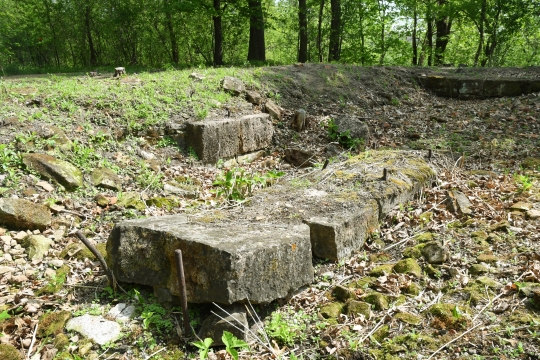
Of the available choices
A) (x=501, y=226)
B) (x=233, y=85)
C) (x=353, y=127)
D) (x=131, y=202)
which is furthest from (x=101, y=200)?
(x=353, y=127)

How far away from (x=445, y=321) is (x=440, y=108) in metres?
7.10

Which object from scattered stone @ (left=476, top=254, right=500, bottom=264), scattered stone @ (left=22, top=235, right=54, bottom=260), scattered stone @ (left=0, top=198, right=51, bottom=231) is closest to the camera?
scattered stone @ (left=476, top=254, right=500, bottom=264)

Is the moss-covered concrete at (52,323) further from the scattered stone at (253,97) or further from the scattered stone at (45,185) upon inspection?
the scattered stone at (253,97)

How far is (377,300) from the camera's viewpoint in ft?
10.1

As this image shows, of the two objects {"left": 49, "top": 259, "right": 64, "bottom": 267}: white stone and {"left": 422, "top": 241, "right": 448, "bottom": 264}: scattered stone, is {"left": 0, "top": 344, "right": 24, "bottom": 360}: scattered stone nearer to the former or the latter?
{"left": 49, "top": 259, "right": 64, "bottom": 267}: white stone

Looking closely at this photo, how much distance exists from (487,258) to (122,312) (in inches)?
121

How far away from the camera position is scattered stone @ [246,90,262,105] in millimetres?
7741

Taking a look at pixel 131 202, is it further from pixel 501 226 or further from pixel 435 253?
pixel 501 226

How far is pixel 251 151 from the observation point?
270 inches

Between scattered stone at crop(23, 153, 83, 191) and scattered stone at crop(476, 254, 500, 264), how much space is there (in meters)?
4.40

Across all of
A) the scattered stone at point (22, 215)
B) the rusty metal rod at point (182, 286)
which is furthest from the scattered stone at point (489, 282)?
the scattered stone at point (22, 215)

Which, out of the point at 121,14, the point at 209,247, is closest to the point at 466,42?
the point at 121,14

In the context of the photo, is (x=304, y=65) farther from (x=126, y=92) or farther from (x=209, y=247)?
(x=209, y=247)

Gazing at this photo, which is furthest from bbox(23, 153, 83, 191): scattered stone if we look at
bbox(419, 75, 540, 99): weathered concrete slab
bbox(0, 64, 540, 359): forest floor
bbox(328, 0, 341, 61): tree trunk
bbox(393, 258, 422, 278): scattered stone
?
bbox(328, 0, 341, 61): tree trunk
